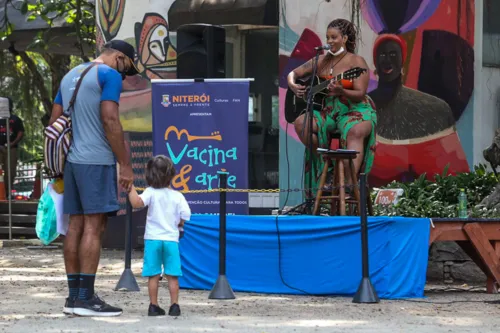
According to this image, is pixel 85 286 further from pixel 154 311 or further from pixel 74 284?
pixel 154 311

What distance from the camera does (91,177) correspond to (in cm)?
771

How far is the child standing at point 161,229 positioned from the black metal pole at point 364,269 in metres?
1.68

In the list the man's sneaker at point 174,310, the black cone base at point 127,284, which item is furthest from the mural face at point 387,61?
the man's sneaker at point 174,310

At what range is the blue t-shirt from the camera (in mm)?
7758

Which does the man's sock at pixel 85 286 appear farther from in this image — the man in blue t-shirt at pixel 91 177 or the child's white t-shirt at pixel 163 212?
the child's white t-shirt at pixel 163 212

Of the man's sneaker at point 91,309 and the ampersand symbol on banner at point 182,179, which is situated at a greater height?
the ampersand symbol on banner at point 182,179

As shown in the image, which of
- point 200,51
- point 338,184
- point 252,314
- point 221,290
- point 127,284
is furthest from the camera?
point 200,51

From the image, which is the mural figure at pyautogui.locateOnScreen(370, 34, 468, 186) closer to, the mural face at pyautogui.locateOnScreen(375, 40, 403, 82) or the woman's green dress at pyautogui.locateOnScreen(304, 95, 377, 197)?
the mural face at pyautogui.locateOnScreen(375, 40, 403, 82)

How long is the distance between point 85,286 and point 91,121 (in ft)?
3.76

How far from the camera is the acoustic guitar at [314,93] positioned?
9.58 meters

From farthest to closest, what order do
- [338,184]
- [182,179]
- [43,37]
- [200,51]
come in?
[43,37] < [200,51] < [182,179] < [338,184]

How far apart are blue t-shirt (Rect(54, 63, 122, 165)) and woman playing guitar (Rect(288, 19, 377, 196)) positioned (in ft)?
7.94

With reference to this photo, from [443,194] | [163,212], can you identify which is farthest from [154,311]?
[443,194]

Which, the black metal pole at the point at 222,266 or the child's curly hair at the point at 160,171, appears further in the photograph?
the black metal pole at the point at 222,266
